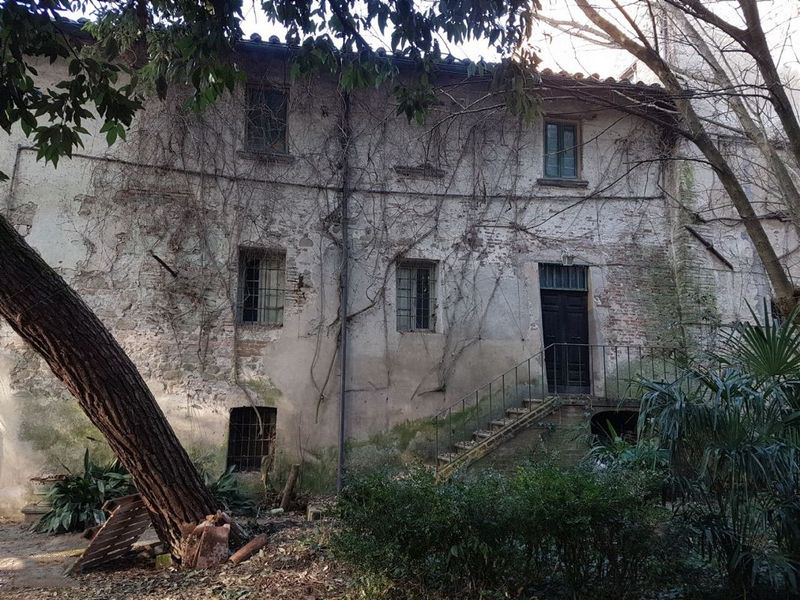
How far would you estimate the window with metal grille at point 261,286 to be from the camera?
404 inches

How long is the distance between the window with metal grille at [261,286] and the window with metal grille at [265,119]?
178cm

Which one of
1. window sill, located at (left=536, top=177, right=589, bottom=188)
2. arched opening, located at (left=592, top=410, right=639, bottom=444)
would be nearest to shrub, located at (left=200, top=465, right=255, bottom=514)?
arched opening, located at (left=592, top=410, right=639, bottom=444)

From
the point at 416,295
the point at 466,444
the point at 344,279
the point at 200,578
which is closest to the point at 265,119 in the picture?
the point at 344,279

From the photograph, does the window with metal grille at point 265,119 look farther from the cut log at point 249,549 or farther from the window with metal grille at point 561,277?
the cut log at point 249,549

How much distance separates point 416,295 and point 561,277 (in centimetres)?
255

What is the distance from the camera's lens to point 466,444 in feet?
31.6

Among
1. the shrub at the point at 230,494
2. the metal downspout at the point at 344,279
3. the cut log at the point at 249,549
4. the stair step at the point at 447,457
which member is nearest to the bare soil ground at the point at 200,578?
the cut log at the point at 249,549

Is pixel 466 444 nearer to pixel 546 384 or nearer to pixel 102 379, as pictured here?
pixel 546 384

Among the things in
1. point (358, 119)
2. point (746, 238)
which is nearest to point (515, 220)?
point (358, 119)

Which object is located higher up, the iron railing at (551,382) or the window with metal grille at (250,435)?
the iron railing at (551,382)

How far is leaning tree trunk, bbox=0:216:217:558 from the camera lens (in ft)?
17.3

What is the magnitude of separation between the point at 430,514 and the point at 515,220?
7.72 m

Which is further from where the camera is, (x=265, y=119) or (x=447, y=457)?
(x=265, y=119)

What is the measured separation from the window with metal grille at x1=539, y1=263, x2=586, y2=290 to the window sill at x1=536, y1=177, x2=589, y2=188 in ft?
4.70
